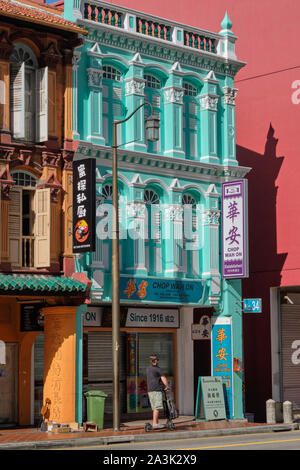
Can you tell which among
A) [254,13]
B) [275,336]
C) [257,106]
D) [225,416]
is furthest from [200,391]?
[254,13]

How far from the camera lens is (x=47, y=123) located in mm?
29609

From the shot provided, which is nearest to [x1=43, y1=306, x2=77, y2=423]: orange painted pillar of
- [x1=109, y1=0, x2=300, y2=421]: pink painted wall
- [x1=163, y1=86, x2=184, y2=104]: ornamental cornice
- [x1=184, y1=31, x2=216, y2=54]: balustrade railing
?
[x1=163, y1=86, x2=184, y2=104]: ornamental cornice

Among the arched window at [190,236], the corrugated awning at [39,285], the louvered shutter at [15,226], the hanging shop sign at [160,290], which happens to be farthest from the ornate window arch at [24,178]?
the arched window at [190,236]

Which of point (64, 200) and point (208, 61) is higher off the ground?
point (208, 61)

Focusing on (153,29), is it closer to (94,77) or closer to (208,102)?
(208,102)

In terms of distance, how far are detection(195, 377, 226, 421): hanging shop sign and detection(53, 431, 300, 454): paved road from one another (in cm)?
410

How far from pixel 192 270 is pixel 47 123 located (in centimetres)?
775

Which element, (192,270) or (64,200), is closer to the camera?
(64,200)

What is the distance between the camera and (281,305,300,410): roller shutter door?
38562mm

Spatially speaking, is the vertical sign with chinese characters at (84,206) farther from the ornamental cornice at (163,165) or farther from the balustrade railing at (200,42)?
the balustrade railing at (200,42)

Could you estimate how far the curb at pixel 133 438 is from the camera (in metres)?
24.3

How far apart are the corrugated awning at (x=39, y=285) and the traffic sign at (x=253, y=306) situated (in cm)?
680

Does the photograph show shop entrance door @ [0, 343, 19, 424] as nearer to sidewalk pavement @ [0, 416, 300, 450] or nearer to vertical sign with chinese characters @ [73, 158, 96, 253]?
sidewalk pavement @ [0, 416, 300, 450]

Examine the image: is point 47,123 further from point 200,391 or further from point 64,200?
point 200,391
